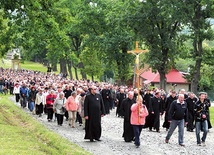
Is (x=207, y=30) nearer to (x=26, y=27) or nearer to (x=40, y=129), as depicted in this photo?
(x=26, y=27)

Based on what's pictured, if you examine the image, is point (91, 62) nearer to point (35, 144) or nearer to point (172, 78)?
point (172, 78)

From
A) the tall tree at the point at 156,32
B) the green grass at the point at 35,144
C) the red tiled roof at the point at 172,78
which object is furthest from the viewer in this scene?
the red tiled roof at the point at 172,78

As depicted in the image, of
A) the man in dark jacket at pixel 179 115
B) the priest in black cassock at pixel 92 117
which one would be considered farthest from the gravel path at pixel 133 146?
the man in dark jacket at pixel 179 115

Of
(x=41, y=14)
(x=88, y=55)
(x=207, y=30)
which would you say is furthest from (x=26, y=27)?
(x=88, y=55)

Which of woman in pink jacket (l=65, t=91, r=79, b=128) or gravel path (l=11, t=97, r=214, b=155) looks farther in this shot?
woman in pink jacket (l=65, t=91, r=79, b=128)

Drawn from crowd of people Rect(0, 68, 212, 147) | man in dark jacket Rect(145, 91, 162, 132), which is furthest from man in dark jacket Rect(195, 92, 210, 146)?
man in dark jacket Rect(145, 91, 162, 132)

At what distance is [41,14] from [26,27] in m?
1.09

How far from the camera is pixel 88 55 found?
6175 cm

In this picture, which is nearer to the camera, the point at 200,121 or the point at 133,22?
the point at 200,121

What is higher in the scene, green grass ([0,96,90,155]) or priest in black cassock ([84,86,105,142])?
priest in black cassock ([84,86,105,142])

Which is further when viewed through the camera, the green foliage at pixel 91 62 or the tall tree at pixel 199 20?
the green foliage at pixel 91 62

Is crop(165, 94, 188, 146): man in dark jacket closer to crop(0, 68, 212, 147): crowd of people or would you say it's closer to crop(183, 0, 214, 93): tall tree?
crop(0, 68, 212, 147): crowd of people

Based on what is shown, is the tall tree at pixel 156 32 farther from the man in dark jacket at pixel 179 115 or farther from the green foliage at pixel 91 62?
the man in dark jacket at pixel 179 115

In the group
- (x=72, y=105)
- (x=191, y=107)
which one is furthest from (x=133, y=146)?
(x=191, y=107)
